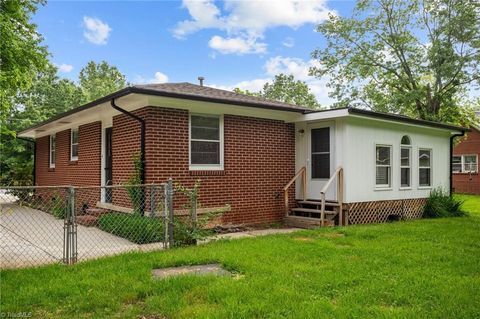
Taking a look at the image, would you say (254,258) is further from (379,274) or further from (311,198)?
(311,198)

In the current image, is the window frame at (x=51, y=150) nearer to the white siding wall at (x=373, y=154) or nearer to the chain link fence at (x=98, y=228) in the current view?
the chain link fence at (x=98, y=228)

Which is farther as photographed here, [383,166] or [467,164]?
[467,164]

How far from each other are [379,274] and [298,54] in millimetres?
23613

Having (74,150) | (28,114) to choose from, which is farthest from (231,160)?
(28,114)

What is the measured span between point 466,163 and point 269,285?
25.0m

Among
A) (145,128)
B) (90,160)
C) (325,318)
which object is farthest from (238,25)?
Answer: (325,318)

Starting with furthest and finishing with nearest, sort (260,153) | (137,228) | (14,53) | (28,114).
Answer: (28,114)
(260,153)
(14,53)
(137,228)

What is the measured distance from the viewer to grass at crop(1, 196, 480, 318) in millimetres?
3699

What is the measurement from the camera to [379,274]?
4.89 metres

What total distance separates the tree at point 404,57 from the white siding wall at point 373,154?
27.0ft

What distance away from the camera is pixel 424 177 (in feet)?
39.8

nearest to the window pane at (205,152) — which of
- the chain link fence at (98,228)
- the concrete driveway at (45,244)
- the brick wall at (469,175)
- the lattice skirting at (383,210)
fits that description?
the chain link fence at (98,228)

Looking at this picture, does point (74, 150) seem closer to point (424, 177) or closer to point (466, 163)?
point (424, 177)

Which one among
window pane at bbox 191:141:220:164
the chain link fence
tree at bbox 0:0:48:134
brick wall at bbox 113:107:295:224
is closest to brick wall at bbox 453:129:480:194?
brick wall at bbox 113:107:295:224
